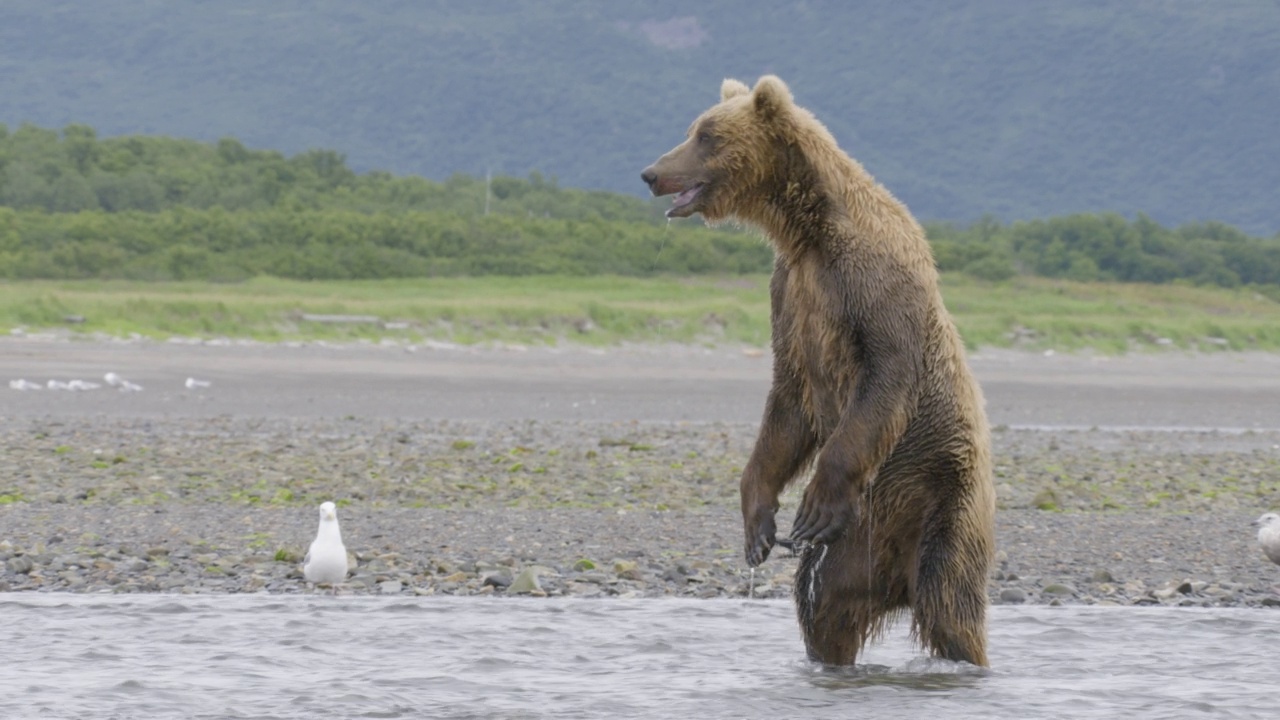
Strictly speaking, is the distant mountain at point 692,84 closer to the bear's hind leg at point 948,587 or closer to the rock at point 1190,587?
the rock at point 1190,587

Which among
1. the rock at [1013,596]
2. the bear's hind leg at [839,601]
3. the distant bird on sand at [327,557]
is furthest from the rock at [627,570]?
the bear's hind leg at [839,601]

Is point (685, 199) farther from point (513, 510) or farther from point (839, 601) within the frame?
point (513, 510)

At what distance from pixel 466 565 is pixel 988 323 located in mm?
27420

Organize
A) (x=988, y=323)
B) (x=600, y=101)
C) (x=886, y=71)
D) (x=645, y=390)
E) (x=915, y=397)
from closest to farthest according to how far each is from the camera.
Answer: (x=915, y=397) → (x=645, y=390) → (x=988, y=323) → (x=600, y=101) → (x=886, y=71)

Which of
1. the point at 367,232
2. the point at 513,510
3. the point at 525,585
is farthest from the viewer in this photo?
the point at 367,232

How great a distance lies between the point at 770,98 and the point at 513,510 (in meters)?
5.78

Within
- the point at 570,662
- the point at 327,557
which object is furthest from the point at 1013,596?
the point at 327,557

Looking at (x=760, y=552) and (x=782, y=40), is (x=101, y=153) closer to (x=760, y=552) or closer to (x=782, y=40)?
(x=760, y=552)

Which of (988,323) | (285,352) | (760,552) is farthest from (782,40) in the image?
(760,552)

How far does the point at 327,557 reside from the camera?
793cm

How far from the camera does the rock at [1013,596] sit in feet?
26.3

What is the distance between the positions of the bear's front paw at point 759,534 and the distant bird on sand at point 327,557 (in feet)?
9.24

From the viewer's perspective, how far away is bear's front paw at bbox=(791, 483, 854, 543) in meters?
5.16

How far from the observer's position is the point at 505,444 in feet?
50.2
